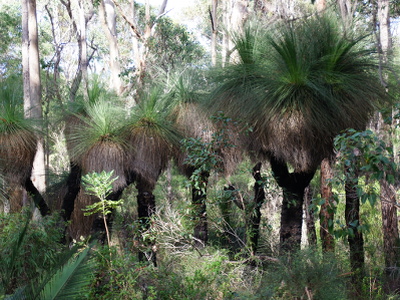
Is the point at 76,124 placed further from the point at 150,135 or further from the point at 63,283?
the point at 63,283

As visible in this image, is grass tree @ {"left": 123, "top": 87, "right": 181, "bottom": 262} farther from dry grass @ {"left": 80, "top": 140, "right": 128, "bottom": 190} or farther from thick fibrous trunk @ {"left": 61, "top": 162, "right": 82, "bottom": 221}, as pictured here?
thick fibrous trunk @ {"left": 61, "top": 162, "right": 82, "bottom": 221}

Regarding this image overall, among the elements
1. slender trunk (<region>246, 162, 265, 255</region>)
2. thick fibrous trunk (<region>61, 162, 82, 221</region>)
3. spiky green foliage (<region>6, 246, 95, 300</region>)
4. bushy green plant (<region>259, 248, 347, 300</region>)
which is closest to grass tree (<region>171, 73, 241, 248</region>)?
slender trunk (<region>246, 162, 265, 255</region>)

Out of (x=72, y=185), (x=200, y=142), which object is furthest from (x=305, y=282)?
(x=72, y=185)

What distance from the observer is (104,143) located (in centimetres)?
680

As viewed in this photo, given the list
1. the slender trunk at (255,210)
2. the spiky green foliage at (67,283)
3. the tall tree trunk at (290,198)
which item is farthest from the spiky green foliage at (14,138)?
the spiky green foliage at (67,283)

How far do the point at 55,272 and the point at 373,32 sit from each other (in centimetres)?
435

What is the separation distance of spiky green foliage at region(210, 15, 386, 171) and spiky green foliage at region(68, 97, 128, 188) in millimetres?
1980

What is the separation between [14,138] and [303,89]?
3.93m

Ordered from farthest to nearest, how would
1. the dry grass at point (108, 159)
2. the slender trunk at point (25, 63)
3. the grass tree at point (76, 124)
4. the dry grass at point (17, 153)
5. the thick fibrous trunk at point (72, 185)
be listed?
the slender trunk at point (25, 63), the thick fibrous trunk at point (72, 185), the grass tree at point (76, 124), the dry grass at point (108, 159), the dry grass at point (17, 153)

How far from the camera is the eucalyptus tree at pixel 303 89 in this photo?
5.18 m

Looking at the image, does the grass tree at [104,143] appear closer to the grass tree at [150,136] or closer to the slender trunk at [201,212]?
the grass tree at [150,136]

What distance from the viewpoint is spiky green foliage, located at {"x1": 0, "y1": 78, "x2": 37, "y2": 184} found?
21.4 ft

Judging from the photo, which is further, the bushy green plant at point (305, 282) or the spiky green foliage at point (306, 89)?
the spiky green foliage at point (306, 89)

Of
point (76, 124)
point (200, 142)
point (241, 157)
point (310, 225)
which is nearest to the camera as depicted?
point (200, 142)
